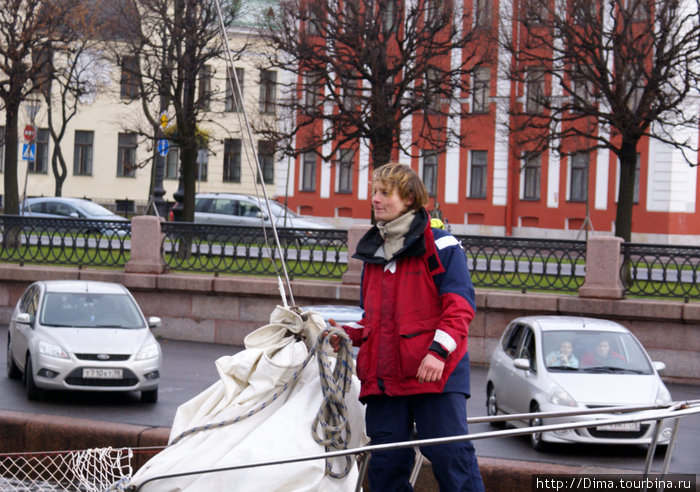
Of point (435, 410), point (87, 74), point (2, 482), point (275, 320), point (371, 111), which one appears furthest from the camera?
point (87, 74)

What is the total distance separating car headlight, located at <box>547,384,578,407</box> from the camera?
1133 centimetres

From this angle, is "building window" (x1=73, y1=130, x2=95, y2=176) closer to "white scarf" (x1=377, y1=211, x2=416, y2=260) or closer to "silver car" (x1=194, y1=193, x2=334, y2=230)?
"silver car" (x1=194, y1=193, x2=334, y2=230)

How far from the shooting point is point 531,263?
18.5 metres

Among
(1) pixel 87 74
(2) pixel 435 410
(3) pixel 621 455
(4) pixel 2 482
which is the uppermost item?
(1) pixel 87 74

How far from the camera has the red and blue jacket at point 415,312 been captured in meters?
4.40

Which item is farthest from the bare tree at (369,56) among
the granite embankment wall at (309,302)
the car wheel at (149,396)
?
the car wheel at (149,396)

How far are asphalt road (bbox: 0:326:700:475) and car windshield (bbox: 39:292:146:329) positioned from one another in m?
1.03

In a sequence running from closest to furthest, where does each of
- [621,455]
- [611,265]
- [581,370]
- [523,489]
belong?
[523,489] < [621,455] < [581,370] < [611,265]

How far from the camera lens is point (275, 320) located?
5.04 metres

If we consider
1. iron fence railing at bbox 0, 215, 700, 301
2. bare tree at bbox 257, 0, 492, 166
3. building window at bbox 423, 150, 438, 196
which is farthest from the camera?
building window at bbox 423, 150, 438, 196

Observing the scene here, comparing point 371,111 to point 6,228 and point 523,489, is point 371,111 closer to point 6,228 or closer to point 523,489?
point 6,228

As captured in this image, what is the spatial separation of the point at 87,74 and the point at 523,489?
43.6 meters

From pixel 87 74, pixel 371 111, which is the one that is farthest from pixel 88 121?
pixel 371 111

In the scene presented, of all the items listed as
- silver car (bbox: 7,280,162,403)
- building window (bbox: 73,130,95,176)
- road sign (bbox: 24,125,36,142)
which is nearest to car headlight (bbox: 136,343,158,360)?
silver car (bbox: 7,280,162,403)
